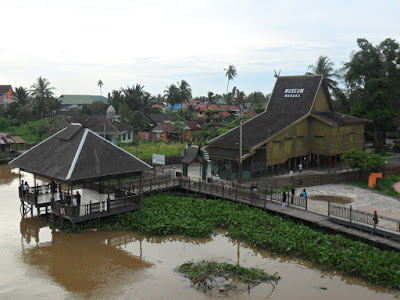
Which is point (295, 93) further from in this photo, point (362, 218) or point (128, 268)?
point (128, 268)

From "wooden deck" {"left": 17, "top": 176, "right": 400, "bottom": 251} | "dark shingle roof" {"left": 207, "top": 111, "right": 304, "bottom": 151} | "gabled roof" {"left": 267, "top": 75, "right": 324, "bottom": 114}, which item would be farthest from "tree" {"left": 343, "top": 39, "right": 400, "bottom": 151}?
"wooden deck" {"left": 17, "top": 176, "right": 400, "bottom": 251}

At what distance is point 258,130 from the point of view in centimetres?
3762

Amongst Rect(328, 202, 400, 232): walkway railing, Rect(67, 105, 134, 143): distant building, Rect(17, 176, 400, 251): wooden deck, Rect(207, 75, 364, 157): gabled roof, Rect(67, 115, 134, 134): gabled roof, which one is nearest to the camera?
Rect(17, 176, 400, 251): wooden deck

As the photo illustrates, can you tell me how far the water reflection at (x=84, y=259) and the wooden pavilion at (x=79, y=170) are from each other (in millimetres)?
1452

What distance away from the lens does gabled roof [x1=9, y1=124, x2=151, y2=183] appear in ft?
76.5

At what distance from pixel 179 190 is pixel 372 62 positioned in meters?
33.0

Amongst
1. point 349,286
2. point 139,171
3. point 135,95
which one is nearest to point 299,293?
point 349,286

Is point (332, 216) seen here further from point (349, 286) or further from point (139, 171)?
point (139, 171)

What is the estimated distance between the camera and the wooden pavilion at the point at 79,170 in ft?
75.6

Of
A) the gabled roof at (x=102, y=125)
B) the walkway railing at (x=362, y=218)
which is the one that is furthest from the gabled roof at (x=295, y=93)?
the gabled roof at (x=102, y=125)

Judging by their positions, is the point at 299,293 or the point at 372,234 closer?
the point at 299,293

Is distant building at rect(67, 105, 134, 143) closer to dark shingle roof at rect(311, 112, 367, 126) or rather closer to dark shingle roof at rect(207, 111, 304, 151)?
dark shingle roof at rect(207, 111, 304, 151)

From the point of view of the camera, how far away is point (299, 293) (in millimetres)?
15953

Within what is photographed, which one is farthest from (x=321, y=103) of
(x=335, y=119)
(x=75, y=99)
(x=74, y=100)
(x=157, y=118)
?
(x=75, y=99)
